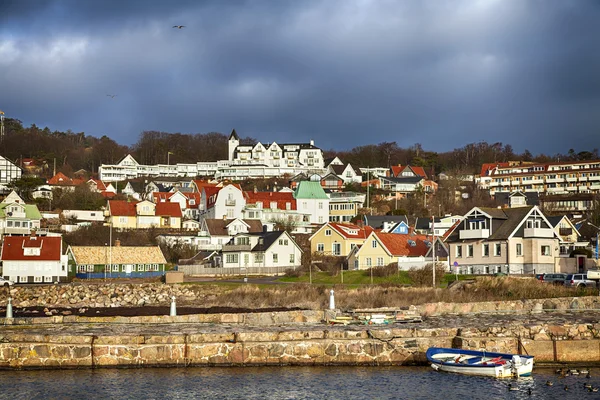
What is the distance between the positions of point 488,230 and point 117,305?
29.8 meters

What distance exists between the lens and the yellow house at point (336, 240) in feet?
285

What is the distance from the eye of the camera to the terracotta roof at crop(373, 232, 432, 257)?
7294cm

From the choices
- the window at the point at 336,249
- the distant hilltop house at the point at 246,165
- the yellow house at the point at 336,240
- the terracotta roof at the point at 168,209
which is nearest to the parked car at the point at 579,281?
the yellow house at the point at 336,240

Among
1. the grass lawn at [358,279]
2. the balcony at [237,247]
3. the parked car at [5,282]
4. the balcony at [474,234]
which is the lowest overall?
the parked car at [5,282]

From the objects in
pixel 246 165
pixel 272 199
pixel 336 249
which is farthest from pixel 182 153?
pixel 336 249

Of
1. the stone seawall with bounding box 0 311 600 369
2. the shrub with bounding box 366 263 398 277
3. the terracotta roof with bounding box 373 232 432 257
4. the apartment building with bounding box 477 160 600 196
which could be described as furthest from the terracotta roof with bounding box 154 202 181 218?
the stone seawall with bounding box 0 311 600 369

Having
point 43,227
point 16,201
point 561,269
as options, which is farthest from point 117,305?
point 16,201

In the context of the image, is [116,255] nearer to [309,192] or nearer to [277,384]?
[309,192]

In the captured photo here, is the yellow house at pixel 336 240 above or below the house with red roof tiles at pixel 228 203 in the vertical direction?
below

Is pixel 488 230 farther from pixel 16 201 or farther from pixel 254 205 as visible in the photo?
pixel 16 201

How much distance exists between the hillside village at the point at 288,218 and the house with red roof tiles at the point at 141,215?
0.63 ft

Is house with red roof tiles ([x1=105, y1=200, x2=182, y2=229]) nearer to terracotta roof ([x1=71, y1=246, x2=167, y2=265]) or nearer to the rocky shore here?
terracotta roof ([x1=71, y1=246, x2=167, y2=265])

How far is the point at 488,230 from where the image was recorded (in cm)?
6456

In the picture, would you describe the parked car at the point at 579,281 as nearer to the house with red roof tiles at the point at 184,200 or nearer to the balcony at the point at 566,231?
the balcony at the point at 566,231
